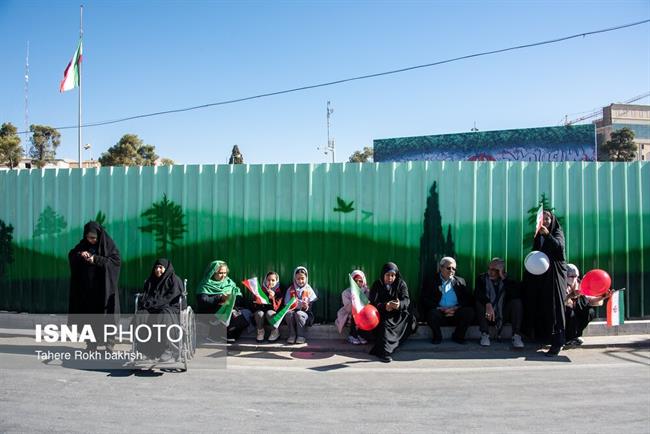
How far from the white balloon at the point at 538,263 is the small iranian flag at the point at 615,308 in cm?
104

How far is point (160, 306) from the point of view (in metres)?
6.70

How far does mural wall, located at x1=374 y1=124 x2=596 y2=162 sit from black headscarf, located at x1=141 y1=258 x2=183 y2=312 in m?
21.7

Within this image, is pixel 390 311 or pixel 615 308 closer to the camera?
pixel 390 311

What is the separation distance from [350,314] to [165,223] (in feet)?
10.7

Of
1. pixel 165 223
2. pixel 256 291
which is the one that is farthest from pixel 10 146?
pixel 256 291

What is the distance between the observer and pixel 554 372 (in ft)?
20.0

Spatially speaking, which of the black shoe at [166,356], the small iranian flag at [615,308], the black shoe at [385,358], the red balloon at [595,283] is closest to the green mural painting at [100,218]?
the black shoe at [166,356]

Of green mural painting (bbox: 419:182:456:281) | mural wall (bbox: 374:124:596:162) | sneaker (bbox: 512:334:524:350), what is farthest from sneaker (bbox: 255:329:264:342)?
mural wall (bbox: 374:124:596:162)

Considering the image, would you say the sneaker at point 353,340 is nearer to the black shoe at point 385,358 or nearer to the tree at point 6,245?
the black shoe at point 385,358

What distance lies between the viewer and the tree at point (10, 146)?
34500 millimetres

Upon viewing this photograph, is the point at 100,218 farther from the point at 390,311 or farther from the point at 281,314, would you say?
the point at 390,311

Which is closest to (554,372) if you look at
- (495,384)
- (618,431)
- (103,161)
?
(495,384)

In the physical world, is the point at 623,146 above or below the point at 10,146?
above

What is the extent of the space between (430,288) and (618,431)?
352 centimetres
